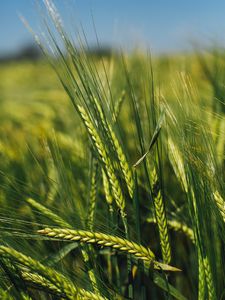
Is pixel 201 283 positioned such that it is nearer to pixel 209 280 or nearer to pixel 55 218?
pixel 209 280

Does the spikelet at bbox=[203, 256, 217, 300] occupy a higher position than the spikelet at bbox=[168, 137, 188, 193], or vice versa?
the spikelet at bbox=[168, 137, 188, 193]

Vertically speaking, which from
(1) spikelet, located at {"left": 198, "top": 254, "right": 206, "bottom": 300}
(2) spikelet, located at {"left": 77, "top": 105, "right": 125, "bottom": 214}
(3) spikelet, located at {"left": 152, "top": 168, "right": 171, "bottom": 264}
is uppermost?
(2) spikelet, located at {"left": 77, "top": 105, "right": 125, "bottom": 214}

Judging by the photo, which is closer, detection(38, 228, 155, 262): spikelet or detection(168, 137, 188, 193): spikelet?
detection(38, 228, 155, 262): spikelet

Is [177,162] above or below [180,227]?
above

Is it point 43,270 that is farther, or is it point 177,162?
point 177,162

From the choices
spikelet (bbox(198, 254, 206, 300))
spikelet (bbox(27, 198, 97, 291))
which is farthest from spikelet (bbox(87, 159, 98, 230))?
spikelet (bbox(198, 254, 206, 300))

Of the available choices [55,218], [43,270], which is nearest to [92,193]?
[55,218]

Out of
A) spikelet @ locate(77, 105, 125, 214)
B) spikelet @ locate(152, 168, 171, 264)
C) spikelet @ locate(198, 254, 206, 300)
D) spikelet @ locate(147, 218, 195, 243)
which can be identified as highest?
spikelet @ locate(77, 105, 125, 214)

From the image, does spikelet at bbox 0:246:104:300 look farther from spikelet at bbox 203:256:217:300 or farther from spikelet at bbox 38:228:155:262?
spikelet at bbox 203:256:217:300

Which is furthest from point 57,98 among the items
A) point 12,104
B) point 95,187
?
point 95,187

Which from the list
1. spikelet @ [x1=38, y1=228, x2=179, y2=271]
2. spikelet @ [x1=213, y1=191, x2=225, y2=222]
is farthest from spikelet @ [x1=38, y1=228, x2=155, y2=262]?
spikelet @ [x1=213, y1=191, x2=225, y2=222]

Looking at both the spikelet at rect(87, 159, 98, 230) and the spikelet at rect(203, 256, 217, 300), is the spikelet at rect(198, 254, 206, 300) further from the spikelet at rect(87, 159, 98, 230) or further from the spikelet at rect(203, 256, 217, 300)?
the spikelet at rect(87, 159, 98, 230)

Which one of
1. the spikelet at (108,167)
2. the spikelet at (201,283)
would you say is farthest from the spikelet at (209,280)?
the spikelet at (108,167)

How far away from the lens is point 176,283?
0.88 meters
